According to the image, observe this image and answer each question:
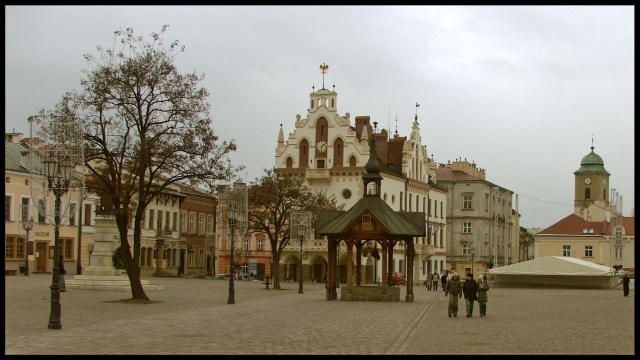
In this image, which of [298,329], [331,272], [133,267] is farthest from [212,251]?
[298,329]

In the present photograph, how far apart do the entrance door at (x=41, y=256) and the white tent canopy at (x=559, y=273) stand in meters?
31.6

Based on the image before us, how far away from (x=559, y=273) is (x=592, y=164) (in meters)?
68.8

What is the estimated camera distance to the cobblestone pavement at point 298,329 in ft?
60.0

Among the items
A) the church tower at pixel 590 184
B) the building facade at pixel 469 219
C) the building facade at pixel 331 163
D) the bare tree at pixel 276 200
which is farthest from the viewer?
the church tower at pixel 590 184

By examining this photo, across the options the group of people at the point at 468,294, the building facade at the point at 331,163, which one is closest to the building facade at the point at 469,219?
the building facade at the point at 331,163

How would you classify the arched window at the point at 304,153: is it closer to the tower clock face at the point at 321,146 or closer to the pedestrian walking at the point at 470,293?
the tower clock face at the point at 321,146

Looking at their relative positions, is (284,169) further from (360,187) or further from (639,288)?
(639,288)

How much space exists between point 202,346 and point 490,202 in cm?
9387

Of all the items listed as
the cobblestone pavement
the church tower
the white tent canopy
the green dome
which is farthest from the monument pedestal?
the green dome

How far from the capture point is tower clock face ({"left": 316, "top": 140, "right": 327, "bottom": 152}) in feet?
271

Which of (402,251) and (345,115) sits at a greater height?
(345,115)

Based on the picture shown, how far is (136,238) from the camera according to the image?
3503 centimetres

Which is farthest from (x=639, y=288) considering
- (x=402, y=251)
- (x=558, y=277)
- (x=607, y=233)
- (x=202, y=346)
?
(x=607, y=233)

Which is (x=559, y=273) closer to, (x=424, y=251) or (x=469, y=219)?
(x=424, y=251)
